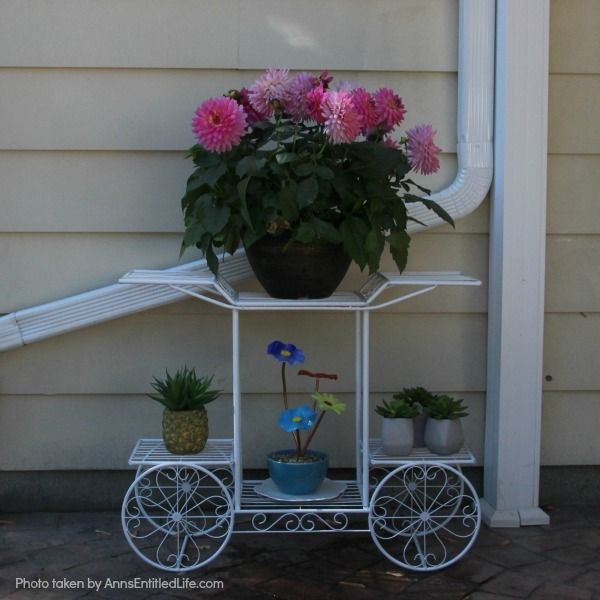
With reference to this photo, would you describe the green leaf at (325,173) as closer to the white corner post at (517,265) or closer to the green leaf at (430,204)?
the green leaf at (430,204)

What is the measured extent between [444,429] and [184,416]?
32.3 inches

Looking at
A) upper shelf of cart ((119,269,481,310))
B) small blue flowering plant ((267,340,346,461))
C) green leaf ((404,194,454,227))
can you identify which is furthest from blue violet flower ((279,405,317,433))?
green leaf ((404,194,454,227))

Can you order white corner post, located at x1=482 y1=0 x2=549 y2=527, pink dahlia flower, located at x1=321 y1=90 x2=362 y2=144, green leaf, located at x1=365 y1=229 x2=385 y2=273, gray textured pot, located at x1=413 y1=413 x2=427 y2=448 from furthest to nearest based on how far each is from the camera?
white corner post, located at x1=482 y1=0 x2=549 y2=527
gray textured pot, located at x1=413 y1=413 x2=427 y2=448
green leaf, located at x1=365 y1=229 x2=385 y2=273
pink dahlia flower, located at x1=321 y1=90 x2=362 y2=144

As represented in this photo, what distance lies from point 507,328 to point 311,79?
1.15m

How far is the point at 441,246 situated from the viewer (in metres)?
3.64

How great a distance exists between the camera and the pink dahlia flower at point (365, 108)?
2965 millimetres

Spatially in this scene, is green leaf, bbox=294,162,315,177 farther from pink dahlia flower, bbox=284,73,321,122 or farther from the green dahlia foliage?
pink dahlia flower, bbox=284,73,321,122

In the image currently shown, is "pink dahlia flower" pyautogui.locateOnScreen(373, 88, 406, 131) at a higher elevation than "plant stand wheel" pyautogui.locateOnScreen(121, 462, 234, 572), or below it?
higher

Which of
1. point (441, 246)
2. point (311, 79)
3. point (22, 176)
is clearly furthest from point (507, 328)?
point (22, 176)

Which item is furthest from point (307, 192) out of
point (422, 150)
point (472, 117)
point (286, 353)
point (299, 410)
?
point (472, 117)

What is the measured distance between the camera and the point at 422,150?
3043mm

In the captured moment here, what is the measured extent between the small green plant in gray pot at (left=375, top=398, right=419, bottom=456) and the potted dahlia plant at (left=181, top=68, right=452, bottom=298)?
457 mm

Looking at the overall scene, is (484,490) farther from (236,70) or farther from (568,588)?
(236,70)

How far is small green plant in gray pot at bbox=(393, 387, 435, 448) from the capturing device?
3229mm
